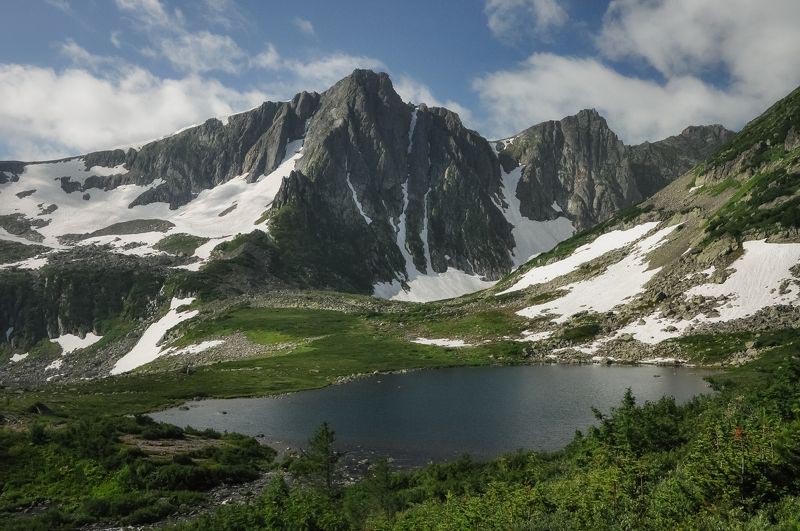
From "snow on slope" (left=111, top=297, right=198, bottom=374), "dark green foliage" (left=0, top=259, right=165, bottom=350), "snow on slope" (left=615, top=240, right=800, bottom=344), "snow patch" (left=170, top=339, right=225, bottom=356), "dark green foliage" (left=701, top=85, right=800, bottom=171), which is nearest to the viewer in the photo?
"snow on slope" (left=615, top=240, right=800, bottom=344)

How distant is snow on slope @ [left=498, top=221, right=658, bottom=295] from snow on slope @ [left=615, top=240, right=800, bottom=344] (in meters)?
55.8

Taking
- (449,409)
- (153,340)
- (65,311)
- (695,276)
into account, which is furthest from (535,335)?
(65,311)

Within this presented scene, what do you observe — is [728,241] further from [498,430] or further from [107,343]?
[107,343]

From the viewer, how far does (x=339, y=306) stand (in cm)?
17625

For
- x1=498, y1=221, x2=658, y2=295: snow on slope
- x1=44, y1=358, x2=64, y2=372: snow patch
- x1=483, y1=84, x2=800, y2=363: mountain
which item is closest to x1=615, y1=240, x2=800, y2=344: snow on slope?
x1=483, y1=84, x2=800, y2=363: mountain

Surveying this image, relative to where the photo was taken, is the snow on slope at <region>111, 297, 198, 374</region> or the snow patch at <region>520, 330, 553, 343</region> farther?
the snow on slope at <region>111, 297, 198, 374</region>

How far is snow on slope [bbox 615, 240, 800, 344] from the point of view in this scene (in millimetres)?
97000

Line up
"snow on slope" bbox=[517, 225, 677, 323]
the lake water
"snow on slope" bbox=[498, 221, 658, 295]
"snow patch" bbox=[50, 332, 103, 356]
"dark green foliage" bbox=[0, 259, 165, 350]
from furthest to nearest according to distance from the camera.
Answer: "dark green foliage" bbox=[0, 259, 165, 350]
"snow patch" bbox=[50, 332, 103, 356]
"snow on slope" bbox=[498, 221, 658, 295]
"snow on slope" bbox=[517, 225, 677, 323]
the lake water

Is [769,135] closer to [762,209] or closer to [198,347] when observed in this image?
[762,209]

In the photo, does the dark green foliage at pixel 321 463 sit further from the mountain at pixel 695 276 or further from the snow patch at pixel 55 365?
the snow patch at pixel 55 365

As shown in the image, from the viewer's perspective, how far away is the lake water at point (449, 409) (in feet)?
174

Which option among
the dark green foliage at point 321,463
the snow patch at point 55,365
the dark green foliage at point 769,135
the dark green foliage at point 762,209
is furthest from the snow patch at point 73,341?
the dark green foliage at point 769,135

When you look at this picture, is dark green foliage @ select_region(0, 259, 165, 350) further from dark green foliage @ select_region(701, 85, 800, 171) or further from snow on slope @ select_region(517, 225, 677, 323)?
dark green foliage @ select_region(701, 85, 800, 171)

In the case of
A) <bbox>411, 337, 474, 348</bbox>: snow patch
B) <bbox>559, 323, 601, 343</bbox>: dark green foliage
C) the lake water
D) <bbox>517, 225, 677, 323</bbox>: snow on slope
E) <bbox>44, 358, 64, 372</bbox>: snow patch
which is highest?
<bbox>44, 358, 64, 372</bbox>: snow patch
